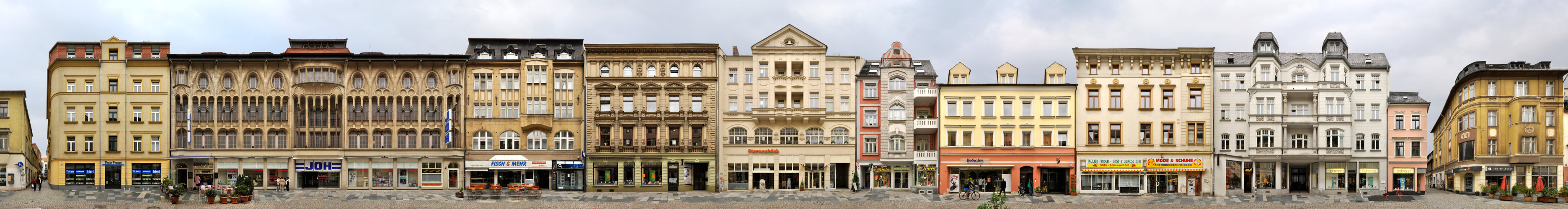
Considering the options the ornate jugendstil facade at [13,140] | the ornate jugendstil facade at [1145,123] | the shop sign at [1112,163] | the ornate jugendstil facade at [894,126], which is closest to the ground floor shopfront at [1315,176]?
the ornate jugendstil facade at [1145,123]

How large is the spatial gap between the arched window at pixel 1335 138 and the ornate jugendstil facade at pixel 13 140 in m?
72.1

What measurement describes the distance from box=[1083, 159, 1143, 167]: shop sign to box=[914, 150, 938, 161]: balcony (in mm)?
7972

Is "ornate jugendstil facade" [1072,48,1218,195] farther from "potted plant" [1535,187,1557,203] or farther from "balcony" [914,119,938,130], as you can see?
"potted plant" [1535,187,1557,203]

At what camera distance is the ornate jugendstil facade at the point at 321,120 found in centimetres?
6662

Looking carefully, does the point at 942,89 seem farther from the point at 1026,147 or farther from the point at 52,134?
the point at 52,134

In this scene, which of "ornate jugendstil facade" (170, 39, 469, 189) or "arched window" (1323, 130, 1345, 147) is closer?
"arched window" (1323, 130, 1345, 147)

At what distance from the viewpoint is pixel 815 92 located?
6706 centimetres

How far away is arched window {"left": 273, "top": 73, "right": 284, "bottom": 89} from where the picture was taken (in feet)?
219

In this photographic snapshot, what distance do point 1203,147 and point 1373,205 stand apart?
37.1 feet

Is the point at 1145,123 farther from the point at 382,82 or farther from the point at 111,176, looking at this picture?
the point at 111,176

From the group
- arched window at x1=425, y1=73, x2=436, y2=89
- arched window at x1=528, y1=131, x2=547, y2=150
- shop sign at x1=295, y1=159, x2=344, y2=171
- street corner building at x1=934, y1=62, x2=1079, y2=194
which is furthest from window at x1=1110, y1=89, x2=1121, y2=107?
shop sign at x1=295, y1=159, x2=344, y2=171

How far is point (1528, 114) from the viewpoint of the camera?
6391 cm

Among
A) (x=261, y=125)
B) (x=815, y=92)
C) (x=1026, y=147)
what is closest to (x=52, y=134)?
(x=261, y=125)

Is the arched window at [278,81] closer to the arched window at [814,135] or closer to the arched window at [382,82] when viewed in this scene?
the arched window at [382,82]
